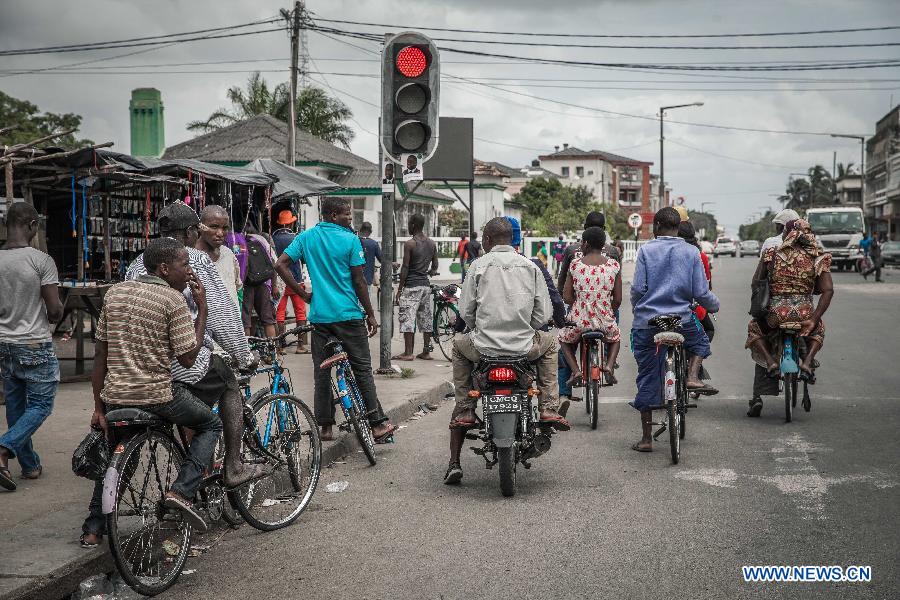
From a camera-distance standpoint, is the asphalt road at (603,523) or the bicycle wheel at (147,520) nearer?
the bicycle wheel at (147,520)

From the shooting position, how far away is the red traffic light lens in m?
10.3

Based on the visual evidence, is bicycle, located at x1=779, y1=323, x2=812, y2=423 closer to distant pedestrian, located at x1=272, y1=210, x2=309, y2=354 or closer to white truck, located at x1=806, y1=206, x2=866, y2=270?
distant pedestrian, located at x1=272, y1=210, x2=309, y2=354

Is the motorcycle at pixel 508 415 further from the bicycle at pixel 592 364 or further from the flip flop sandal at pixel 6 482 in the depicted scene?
Result: the flip flop sandal at pixel 6 482

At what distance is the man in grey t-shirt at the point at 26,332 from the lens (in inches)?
258

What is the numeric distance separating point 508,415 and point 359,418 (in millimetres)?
1568

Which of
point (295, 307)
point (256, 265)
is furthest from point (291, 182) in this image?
point (256, 265)

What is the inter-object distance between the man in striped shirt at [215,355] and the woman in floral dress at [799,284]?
17.6 ft

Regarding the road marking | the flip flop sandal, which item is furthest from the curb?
the road marking

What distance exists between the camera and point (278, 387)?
6402mm

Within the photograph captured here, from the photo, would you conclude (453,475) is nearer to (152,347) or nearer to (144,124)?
(152,347)

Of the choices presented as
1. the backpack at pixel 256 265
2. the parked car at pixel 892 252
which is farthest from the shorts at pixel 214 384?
the parked car at pixel 892 252

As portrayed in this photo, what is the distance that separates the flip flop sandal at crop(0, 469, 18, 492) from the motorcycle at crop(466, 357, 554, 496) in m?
3.00

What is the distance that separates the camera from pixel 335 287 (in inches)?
310

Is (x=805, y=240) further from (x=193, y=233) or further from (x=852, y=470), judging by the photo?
(x=193, y=233)
